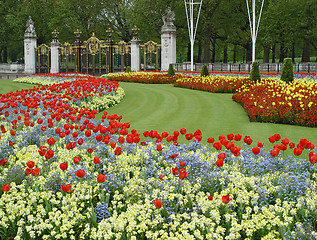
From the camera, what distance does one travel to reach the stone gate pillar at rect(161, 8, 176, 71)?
116 ft

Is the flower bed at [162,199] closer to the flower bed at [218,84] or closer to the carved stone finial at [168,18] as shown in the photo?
the flower bed at [218,84]

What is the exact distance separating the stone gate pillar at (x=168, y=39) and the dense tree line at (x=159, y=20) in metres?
2.00

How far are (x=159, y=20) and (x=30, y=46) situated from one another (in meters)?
16.8

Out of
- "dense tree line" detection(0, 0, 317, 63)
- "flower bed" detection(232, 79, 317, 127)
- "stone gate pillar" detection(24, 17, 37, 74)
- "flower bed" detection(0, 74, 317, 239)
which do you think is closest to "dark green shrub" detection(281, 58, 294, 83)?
"flower bed" detection(232, 79, 317, 127)

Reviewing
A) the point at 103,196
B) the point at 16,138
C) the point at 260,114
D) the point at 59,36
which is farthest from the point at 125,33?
Result: the point at 103,196

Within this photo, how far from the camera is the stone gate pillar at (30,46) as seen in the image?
43812 mm

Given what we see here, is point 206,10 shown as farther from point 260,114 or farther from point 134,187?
point 134,187

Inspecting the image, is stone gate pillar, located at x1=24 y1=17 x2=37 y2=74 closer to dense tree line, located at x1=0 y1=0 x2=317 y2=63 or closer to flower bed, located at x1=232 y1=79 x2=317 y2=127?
dense tree line, located at x1=0 y1=0 x2=317 y2=63

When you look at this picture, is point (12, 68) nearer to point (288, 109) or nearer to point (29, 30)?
point (29, 30)

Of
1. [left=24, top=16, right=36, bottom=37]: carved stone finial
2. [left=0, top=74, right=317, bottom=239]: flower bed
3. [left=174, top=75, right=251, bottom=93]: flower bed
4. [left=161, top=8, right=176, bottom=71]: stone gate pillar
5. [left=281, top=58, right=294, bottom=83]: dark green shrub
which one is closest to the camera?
[left=0, top=74, right=317, bottom=239]: flower bed

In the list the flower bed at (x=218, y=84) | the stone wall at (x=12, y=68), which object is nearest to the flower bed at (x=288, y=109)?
→ the flower bed at (x=218, y=84)

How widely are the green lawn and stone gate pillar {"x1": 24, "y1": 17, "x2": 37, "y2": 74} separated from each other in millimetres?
31305

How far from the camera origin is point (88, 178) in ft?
15.7

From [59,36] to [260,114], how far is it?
42.4 meters
